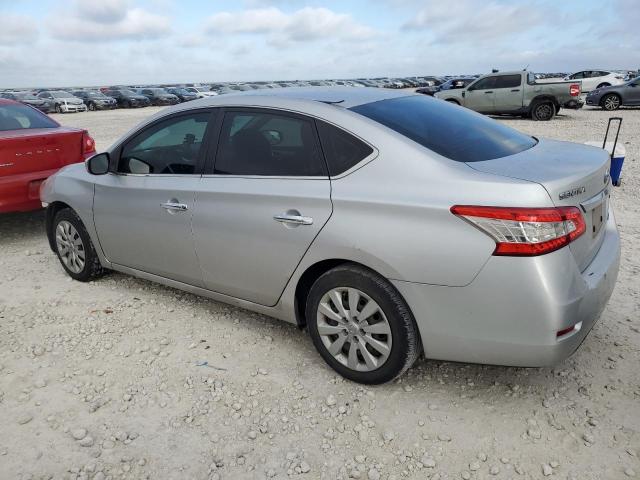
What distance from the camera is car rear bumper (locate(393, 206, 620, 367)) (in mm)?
2225

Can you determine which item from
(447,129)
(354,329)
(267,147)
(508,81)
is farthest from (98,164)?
(508,81)

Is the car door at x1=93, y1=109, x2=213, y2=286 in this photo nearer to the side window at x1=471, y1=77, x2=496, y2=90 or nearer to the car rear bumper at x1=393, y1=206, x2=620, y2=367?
the car rear bumper at x1=393, y1=206, x2=620, y2=367

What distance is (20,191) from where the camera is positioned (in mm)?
5328

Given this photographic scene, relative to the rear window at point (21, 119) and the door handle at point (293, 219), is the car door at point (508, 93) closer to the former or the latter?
the rear window at point (21, 119)

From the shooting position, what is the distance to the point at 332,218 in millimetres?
2650

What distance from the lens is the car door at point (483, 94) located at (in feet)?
58.0

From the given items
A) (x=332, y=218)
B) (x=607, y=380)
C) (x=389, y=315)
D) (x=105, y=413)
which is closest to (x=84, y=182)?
(x=105, y=413)

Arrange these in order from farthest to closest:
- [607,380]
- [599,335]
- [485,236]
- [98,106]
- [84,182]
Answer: [98,106]
[84,182]
[599,335]
[607,380]
[485,236]

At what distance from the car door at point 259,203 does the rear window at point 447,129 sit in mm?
457

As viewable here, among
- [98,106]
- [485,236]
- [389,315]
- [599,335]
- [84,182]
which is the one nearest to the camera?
[485,236]

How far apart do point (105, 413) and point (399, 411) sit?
155 centimetres

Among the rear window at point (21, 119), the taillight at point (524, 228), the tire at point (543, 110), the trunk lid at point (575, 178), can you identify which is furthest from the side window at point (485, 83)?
the taillight at point (524, 228)

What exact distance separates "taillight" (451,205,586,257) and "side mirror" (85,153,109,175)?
2797 millimetres

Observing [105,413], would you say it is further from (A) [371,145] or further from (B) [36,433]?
(A) [371,145]
